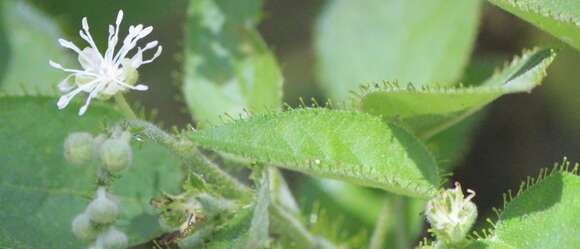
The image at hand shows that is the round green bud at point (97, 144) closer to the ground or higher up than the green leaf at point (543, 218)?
higher up

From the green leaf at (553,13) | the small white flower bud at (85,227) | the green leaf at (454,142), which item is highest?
the green leaf at (454,142)

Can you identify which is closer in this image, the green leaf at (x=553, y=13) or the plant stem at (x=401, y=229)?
the green leaf at (x=553, y=13)

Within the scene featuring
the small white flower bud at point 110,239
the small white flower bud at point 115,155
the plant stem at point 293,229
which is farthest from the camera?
the plant stem at point 293,229

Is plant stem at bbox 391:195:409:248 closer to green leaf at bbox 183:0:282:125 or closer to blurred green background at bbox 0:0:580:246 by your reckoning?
blurred green background at bbox 0:0:580:246

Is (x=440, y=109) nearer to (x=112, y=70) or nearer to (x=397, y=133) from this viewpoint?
(x=397, y=133)

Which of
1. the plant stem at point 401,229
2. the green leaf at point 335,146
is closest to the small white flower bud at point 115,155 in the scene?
the green leaf at point 335,146

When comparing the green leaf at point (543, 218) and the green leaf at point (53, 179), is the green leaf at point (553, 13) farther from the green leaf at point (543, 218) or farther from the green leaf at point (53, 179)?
the green leaf at point (53, 179)

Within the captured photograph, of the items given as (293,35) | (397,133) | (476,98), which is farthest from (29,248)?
(293,35)
